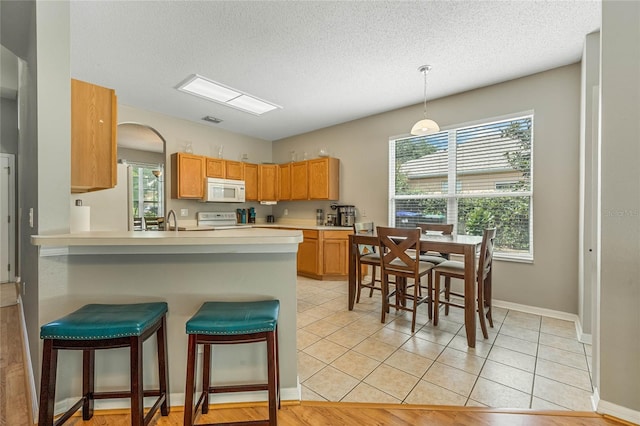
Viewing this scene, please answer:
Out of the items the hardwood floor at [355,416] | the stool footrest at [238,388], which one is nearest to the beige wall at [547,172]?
the hardwood floor at [355,416]

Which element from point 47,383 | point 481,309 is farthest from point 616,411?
point 47,383

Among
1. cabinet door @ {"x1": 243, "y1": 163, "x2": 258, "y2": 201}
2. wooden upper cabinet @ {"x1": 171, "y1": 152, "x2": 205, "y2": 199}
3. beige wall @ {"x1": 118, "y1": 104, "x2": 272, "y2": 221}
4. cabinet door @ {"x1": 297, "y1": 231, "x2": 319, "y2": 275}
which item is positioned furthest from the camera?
cabinet door @ {"x1": 243, "y1": 163, "x2": 258, "y2": 201}

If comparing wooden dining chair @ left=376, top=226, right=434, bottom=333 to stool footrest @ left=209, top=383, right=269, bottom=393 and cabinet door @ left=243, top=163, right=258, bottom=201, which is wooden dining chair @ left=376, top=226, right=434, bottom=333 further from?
cabinet door @ left=243, top=163, right=258, bottom=201

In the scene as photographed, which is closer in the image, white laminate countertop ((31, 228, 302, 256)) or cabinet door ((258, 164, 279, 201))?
white laminate countertop ((31, 228, 302, 256))

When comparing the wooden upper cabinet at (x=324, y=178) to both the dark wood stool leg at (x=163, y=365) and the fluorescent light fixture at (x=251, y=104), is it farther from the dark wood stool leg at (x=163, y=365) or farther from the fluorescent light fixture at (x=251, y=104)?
the dark wood stool leg at (x=163, y=365)

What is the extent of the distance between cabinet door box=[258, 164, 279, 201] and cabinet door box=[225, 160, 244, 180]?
0.44 metres

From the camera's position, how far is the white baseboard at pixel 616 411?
1535mm

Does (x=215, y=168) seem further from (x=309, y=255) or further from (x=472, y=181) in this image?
(x=472, y=181)

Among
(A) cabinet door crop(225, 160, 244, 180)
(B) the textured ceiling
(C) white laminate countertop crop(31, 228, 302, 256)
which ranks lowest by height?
(C) white laminate countertop crop(31, 228, 302, 256)

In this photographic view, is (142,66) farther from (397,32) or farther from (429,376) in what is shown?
(429,376)

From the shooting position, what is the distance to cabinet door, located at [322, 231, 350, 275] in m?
4.74

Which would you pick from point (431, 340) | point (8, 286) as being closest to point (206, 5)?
point (431, 340)

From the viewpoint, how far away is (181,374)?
1693 mm

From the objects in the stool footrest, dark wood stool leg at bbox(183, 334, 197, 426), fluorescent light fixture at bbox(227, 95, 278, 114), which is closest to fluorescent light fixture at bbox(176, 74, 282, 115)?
fluorescent light fixture at bbox(227, 95, 278, 114)
